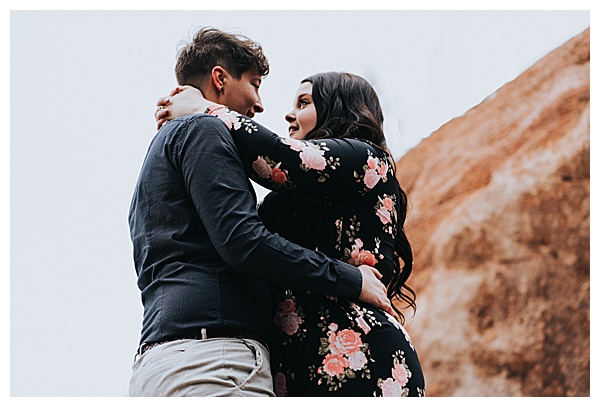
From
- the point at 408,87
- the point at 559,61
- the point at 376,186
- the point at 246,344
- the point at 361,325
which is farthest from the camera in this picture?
the point at 559,61

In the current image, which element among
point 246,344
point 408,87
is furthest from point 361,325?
point 408,87

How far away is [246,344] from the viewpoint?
1170mm

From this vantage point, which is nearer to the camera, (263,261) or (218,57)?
(263,261)

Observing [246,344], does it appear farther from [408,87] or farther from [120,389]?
[408,87]

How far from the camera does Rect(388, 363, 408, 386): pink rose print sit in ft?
4.18

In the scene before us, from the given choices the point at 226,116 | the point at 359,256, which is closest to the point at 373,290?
the point at 359,256

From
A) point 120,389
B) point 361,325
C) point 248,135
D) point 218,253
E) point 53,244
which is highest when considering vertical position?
point 248,135

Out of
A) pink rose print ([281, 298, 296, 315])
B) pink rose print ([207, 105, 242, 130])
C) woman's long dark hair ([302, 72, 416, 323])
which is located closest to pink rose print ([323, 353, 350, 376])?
pink rose print ([281, 298, 296, 315])

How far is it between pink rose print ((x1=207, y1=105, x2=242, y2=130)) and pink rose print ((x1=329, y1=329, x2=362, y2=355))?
1.31 ft

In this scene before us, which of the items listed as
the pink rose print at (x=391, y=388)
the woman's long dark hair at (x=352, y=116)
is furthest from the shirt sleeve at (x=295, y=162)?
the pink rose print at (x=391, y=388)

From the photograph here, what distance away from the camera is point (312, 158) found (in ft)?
4.32

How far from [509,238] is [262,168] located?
3998 mm

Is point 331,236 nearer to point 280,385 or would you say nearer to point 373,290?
point 373,290
